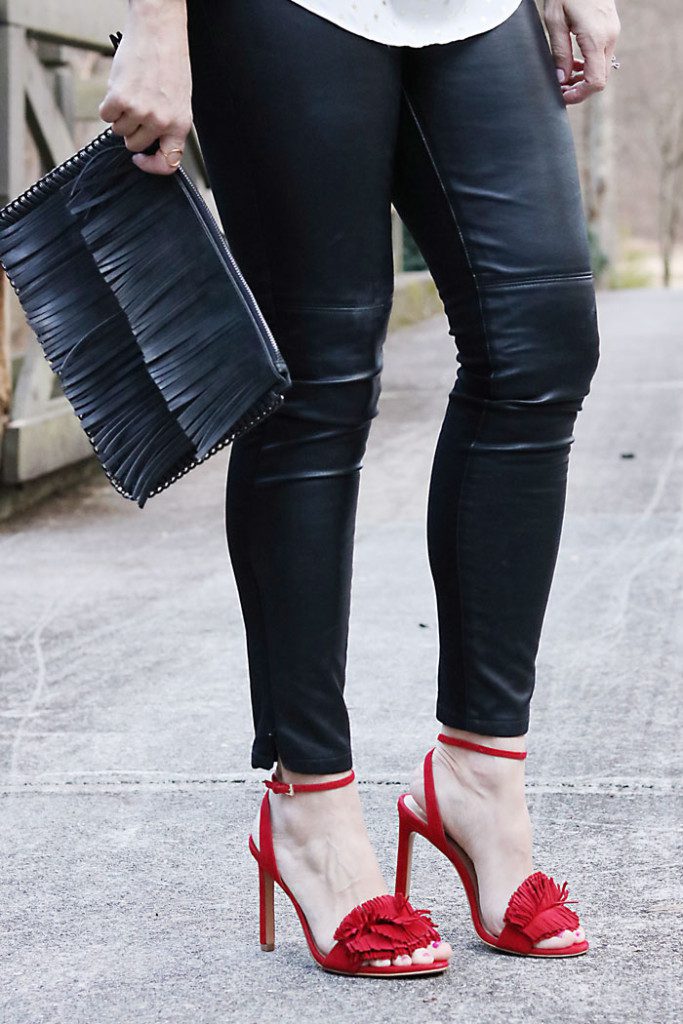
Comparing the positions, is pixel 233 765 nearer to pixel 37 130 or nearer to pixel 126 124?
pixel 126 124

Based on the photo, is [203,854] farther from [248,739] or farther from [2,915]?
[248,739]

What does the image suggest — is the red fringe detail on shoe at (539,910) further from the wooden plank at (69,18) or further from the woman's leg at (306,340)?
the wooden plank at (69,18)

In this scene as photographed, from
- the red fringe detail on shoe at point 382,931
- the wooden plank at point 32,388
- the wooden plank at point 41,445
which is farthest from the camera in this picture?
the wooden plank at point 32,388

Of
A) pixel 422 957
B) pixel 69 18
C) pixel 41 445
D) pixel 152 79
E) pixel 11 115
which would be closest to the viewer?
pixel 152 79

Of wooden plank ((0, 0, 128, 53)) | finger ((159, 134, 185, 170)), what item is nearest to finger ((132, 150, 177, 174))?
finger ((159, 134, 185, 170))

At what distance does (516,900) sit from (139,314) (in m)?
0.73

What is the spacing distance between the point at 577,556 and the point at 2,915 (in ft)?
7.15

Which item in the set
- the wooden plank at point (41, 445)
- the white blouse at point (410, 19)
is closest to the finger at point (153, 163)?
the white blouse at point (410, 19)

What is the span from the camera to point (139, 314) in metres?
1.64

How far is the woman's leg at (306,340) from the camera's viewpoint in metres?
1.59

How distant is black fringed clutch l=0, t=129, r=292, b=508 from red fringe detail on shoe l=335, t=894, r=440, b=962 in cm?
49

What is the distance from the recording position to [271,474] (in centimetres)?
169

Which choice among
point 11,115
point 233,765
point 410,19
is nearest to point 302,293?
point 410,19

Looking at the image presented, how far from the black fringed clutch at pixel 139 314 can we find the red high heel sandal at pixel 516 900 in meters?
0.46
